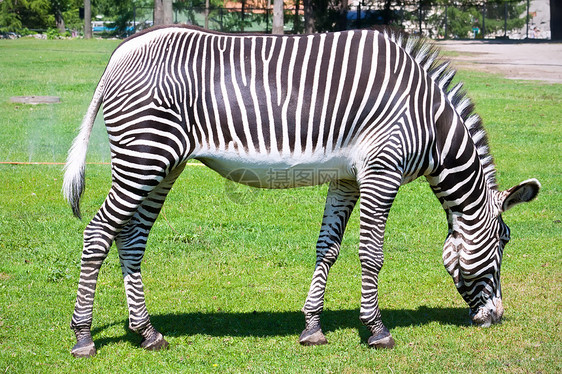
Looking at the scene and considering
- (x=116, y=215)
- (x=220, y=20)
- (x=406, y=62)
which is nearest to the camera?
(x=116, y=215)

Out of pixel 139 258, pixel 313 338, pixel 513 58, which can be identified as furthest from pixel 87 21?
Answer: pixel 313 338

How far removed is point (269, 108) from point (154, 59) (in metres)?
1.01

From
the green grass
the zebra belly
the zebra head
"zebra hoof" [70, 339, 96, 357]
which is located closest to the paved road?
the green grass

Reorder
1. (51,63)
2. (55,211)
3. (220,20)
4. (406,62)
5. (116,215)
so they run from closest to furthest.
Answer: (116,215) < (406,62) < (55,211) < (51,63) < (220,20)

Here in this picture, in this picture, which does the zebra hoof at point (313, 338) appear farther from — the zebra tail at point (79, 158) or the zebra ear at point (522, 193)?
the zebra tail at point (79, 158)

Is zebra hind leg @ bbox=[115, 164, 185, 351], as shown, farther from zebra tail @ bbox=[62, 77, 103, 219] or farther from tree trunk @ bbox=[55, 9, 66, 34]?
tree trunk @ bbox=[55, 9, 66, 34]

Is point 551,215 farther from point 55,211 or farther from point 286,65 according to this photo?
point 55,211

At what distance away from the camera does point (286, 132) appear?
5.21 metres

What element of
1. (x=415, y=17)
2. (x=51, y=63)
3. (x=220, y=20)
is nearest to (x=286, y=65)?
(x=51, y=63)

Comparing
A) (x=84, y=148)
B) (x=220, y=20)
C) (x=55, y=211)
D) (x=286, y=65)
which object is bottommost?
(x=55, y=211)

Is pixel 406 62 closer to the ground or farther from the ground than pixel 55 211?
farther from the ground

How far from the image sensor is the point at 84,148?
546cm

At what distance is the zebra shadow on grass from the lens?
581 centimetres

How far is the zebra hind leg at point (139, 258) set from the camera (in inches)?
214
